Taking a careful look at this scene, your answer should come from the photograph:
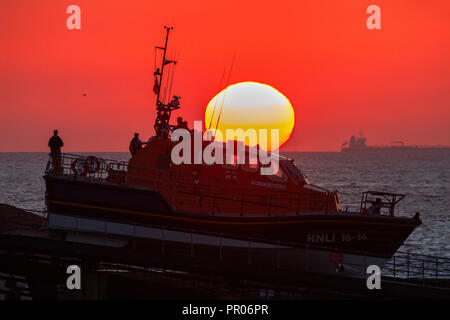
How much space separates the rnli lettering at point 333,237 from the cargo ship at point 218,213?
0.09 ft

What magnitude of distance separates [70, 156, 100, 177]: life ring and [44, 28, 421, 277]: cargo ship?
0.03m

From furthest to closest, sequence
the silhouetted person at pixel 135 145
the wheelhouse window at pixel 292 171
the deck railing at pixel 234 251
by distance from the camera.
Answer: the silhouetted person at pixel 135 145, the wheelhouse window at pixel 292 171, the deck railing at pixel 234 251

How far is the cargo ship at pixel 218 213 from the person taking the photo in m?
17.9

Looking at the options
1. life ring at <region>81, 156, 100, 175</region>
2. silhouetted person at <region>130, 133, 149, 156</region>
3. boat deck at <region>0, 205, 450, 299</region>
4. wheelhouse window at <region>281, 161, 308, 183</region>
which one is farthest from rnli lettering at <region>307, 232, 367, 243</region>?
life ring at <region>81, 156, 100, 175</region>

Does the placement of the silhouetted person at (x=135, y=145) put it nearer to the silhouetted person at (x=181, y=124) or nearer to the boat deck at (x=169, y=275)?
the silhouetted person at (x=181, y=124)

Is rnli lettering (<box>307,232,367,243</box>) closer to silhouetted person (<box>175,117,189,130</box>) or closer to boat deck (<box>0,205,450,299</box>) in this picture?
boat deck (<box>0,205,450,299</box>)

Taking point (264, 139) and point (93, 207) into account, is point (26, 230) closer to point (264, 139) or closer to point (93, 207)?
point (93, 207)

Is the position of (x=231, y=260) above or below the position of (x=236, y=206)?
below

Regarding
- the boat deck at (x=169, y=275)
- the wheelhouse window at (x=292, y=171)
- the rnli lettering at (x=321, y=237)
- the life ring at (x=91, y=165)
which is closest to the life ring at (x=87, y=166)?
the life ring at (x=91, y=165)

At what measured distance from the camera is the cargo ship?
17859mm

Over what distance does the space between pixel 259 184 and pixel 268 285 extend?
3.21 m

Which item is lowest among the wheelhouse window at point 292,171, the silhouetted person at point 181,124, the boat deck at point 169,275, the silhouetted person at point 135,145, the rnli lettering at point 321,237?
the boat deck at point 169,275
